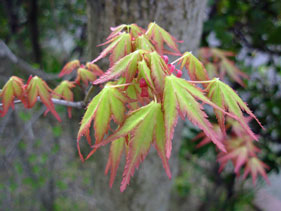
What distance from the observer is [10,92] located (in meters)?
0.46

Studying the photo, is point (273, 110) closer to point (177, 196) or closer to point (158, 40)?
point (158, 40)

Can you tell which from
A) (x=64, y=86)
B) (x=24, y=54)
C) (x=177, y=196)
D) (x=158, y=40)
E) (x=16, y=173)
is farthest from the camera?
(x=177, y=196)

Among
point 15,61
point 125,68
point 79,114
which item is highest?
point 125,68

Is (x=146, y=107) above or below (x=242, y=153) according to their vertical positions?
above

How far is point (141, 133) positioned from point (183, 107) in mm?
68

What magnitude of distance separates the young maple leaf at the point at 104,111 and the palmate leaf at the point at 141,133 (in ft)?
0.07

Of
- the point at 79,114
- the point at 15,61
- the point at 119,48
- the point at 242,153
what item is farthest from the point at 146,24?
the point at 79,114

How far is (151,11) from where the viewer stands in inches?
27.0

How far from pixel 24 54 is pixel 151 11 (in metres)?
1.35

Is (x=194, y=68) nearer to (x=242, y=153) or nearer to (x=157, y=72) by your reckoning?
(x=157, y=72)

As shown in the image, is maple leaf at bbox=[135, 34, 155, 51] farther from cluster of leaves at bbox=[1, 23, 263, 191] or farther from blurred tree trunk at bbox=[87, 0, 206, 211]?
blurred tree trunk at bbox=[87, 0, 206, 211]

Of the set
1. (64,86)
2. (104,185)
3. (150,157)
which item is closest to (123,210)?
(104,185)

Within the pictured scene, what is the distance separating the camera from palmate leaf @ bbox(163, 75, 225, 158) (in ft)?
0.95

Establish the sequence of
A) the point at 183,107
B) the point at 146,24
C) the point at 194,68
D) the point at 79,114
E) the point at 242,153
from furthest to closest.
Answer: the point at 79,114
the point at 242,153
the point at 146,24
the point at 194,68
the point at 183,107
